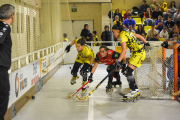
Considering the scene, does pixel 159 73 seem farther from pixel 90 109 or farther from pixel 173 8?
pixel 173 8

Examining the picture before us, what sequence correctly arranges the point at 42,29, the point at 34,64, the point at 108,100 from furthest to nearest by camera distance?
the point at 42,29, the point at 34,64, the point at 108,100

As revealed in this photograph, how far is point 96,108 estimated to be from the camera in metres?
4.00

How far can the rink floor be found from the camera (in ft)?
11.6

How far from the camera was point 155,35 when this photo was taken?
10.2 m

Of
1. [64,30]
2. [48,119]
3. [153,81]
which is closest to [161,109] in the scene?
[153,81]

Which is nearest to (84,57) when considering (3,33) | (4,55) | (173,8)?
(4,55)

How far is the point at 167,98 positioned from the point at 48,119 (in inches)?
99.5

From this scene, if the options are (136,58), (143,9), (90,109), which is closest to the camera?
(90,109)

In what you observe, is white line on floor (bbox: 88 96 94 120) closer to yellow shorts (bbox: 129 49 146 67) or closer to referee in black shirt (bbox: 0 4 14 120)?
yellow shorts (bbox: 129 49 146 67)

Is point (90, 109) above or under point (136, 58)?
under

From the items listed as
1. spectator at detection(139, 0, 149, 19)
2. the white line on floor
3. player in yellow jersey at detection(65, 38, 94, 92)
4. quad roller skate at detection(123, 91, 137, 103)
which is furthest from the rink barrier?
spectator at detection(139, 0, 149, 19)

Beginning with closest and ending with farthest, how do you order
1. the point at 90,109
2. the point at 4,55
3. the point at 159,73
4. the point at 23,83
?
1. the point at 4,55
2. the point at 90,109
3. the point at 23,83
4. the point at 159,73

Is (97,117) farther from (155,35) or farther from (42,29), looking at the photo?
(155,35)

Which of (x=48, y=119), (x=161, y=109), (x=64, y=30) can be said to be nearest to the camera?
(x=48, y=119)
